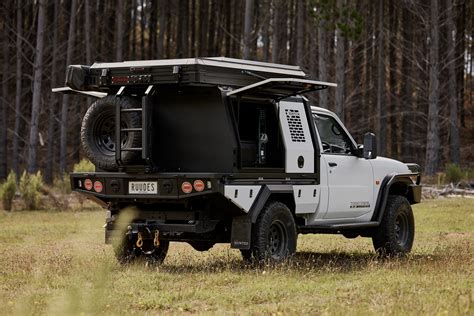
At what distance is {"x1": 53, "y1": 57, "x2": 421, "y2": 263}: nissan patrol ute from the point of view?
10.0 metres

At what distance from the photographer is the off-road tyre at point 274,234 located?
33.2 feet

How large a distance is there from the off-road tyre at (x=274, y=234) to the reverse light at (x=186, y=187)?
0.94 meters

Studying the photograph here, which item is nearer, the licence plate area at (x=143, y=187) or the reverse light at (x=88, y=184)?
the licence plate area at (x=143, y=187)

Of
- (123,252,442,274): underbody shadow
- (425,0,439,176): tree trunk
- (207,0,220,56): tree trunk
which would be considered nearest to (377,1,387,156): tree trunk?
(425,0,439,176): tree trunk

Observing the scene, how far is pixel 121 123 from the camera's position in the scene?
397 inches

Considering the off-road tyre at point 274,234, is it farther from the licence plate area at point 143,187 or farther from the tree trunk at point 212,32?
the tree trunk at point 212,32

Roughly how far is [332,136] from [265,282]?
3587mm


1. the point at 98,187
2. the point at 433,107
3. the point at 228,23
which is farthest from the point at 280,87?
the point at 228,23

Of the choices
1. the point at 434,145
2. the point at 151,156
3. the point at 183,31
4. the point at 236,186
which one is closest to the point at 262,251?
the point at 236,186

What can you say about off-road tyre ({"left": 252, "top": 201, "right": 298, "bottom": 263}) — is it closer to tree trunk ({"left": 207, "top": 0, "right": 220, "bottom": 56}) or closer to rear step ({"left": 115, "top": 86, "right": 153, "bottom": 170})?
rear step ({"left": 115, "top": 86, "right": 153, "bottom": 170})

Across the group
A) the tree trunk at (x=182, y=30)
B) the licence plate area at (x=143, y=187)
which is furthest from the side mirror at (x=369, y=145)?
the tree trunk at (x=182, y=30)

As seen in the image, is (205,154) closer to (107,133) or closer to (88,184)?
(107,133)

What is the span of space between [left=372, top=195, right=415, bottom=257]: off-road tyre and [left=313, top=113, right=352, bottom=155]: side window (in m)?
1.12

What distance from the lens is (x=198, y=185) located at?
32.0 ft
